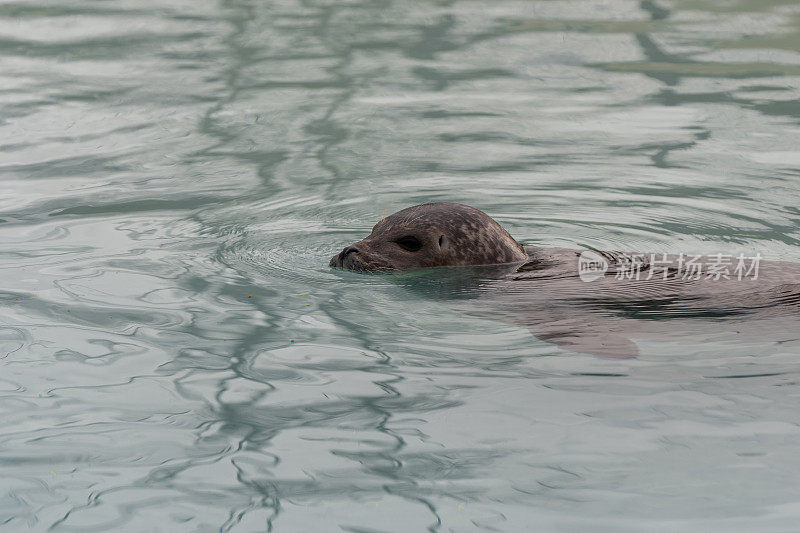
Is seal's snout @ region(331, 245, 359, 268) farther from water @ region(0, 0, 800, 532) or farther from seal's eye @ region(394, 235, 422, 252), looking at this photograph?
seal's eye @ region(394, 235, 422, 252)

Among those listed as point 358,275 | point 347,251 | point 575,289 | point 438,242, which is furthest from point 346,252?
point 575,289

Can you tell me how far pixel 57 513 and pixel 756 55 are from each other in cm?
1205

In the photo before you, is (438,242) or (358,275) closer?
(358,275)

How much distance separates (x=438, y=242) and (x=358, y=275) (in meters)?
0.58

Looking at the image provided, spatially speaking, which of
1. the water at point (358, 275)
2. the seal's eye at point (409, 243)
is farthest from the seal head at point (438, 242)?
the water at point (358, 275)

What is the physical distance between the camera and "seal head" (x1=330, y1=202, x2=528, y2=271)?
6.66 m

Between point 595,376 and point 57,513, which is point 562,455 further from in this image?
point 57,513

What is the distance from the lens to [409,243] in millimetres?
6750

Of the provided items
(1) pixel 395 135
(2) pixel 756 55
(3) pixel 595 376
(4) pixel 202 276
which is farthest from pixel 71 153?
(2) pixel 756 55

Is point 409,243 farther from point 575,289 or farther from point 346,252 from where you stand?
point 575,289

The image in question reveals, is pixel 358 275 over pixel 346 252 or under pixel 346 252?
under

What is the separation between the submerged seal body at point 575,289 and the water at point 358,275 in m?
0.22

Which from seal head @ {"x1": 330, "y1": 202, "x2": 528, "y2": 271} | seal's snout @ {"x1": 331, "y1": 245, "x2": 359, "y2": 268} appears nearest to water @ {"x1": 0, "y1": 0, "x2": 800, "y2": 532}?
seal's snout @ {"x1": 331, "y1": 245, "x2": 359, "y2": 268}

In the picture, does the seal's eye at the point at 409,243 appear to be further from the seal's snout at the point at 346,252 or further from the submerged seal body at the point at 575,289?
the seal's snout at the point at 346,252
